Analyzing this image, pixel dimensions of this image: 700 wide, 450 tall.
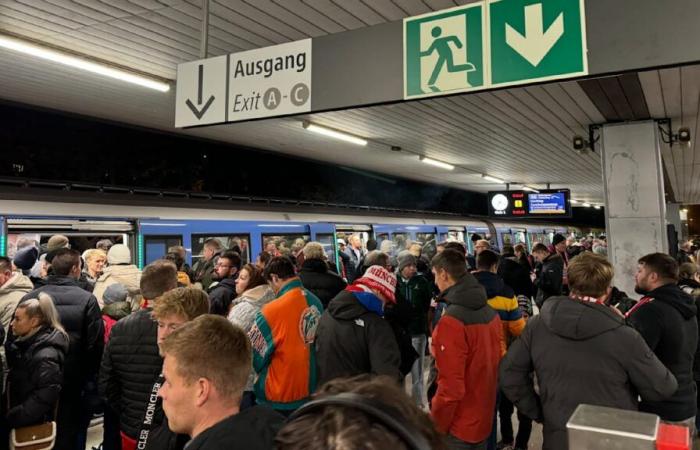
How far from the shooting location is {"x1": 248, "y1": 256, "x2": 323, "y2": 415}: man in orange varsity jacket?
308 centimetres

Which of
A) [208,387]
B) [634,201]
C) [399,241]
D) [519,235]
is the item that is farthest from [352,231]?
[519,235]

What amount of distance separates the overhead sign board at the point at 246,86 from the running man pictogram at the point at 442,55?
83cm

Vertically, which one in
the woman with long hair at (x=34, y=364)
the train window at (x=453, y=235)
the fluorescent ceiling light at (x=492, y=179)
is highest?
the fluorescent ceiling light at (x=492, y=179)

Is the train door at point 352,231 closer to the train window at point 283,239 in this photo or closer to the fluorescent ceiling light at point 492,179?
the train window at point 283,239

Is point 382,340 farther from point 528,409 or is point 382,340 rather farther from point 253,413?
point 253,413

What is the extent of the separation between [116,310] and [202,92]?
5.95 ft

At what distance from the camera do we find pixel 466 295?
2.96m

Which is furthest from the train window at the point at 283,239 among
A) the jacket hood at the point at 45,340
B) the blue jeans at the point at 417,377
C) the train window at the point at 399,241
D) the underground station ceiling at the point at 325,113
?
the jacket hood at the point at 45,340

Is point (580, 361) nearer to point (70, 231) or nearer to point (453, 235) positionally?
point (70, 231)

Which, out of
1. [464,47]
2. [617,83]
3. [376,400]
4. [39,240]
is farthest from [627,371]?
[39,240]

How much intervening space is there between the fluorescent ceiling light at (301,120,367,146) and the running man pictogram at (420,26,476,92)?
5.27m

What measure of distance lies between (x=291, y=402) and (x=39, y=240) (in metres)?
4.58

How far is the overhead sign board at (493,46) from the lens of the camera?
2.59m

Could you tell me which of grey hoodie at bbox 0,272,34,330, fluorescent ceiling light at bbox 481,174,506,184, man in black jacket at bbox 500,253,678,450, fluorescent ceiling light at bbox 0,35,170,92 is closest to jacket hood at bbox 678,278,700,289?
man in black jacket at bbox 500,253,678,450
